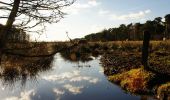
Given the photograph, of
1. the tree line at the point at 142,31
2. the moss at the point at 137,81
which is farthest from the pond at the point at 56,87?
the tree line at the point at 142,31

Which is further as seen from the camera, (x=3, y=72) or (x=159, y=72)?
(x=3, y=72)

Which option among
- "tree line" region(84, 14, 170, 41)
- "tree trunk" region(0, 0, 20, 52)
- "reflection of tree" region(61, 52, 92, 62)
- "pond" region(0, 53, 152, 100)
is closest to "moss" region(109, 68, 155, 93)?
"pond" region(0, 53, 152, 100)

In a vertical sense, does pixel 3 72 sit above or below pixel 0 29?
below

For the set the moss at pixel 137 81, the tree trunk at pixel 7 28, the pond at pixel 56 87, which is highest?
the tree trunk at pixel 7 28

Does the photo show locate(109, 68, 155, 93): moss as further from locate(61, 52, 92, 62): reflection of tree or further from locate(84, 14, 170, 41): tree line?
A: locate(84, 14, 170, 41): tree line

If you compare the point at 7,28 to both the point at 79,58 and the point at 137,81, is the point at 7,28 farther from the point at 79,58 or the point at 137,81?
the point at 79,58

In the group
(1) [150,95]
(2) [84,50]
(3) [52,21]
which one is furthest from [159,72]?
(2) [84,50]

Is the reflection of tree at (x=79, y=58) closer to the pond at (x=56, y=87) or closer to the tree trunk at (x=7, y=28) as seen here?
the pond at (x=56, y=87)

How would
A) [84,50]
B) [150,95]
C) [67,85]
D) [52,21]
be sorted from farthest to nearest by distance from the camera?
[84,50] → [67,85] → [150,95] → [52,21]

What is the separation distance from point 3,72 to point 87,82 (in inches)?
264

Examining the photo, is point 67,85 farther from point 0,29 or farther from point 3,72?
point 0,29

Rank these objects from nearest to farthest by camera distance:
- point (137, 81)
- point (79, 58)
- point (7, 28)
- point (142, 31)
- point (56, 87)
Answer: point (7, 28)
point (137, 81)
point (56, 87)
point (79, 58)
point (142, 31)

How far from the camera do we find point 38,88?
21.3 meters

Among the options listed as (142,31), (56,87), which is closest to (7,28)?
(56,87)
